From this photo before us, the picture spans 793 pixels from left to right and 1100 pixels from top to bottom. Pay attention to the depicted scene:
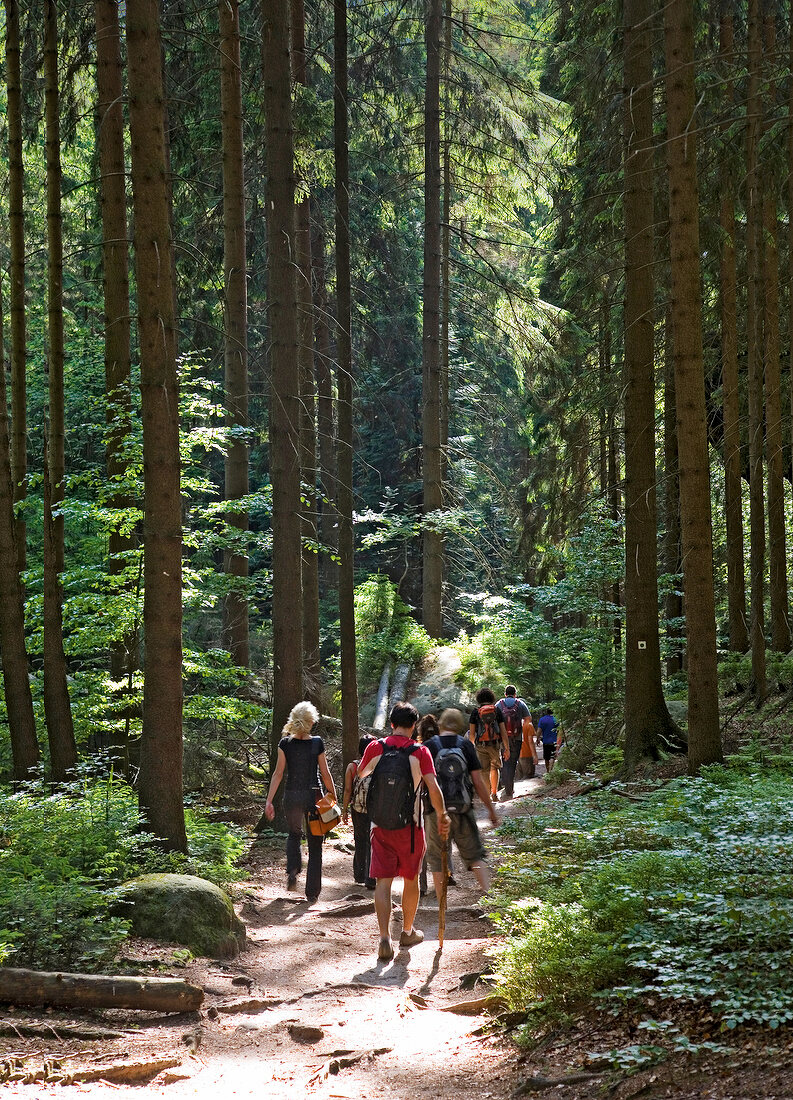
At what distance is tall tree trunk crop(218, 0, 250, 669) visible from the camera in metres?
14.9

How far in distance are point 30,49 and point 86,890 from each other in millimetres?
12409

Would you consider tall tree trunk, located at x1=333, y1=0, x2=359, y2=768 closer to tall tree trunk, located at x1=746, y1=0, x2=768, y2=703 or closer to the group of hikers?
the group of hikers

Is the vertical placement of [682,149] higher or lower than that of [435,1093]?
higher

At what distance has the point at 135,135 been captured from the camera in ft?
27.6

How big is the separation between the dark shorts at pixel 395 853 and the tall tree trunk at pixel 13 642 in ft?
18.4

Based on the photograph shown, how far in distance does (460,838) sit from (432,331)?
16.4 metres

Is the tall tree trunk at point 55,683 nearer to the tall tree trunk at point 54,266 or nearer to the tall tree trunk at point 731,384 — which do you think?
the tall tree trunk at point 54,266

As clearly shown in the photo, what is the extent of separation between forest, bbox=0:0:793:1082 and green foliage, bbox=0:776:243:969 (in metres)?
0.04

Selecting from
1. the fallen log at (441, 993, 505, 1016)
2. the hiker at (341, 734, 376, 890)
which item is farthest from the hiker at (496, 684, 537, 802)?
the fallen log at (441, 993, 505, 1016)

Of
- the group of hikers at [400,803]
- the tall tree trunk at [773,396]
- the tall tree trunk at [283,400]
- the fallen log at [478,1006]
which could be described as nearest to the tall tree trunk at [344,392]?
the tall tree trunk at [283,400]

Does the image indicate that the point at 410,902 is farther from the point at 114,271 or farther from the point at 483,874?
the point at 114,271

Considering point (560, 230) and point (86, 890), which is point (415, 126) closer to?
point (560, 230)

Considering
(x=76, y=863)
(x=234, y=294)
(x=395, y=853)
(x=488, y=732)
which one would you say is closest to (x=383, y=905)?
(x=395, y=853)

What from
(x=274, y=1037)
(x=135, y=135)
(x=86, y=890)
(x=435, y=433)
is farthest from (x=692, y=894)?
(x=435, y=433)
